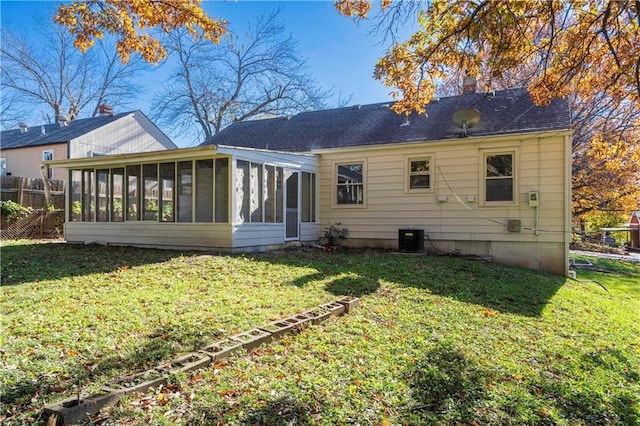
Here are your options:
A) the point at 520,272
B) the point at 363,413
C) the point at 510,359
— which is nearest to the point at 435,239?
the point at 520,272

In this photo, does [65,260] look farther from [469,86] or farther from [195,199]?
[469,86]

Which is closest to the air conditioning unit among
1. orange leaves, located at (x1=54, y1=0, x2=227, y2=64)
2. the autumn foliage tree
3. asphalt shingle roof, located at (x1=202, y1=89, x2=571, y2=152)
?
asphalt shingle roof, located at (x1=202, y1=89, x2=571, y2=152)

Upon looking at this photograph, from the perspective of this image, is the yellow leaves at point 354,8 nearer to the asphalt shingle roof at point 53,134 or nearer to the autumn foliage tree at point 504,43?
the autumn foliage tree at point 504,43

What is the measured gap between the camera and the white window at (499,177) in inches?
380

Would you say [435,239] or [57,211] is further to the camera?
[57,211]

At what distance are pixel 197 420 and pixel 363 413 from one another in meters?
1.02

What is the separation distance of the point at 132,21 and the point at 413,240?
24.6 ft

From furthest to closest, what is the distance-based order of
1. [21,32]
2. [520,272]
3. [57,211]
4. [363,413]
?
1. [21,32]
2. [57,211]
3. [520,272]
4. [363,413]

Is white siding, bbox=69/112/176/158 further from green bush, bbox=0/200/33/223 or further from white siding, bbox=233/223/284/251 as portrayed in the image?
white siding, bbox=233/223/284/251

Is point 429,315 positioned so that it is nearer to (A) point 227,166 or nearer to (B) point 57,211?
(A) point 227,166

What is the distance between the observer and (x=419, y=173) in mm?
10625

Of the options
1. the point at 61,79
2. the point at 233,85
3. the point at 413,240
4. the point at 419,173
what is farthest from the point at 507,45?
the point at 61,79

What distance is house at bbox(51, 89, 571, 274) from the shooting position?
9250 mm

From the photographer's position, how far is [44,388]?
266 centimetres
